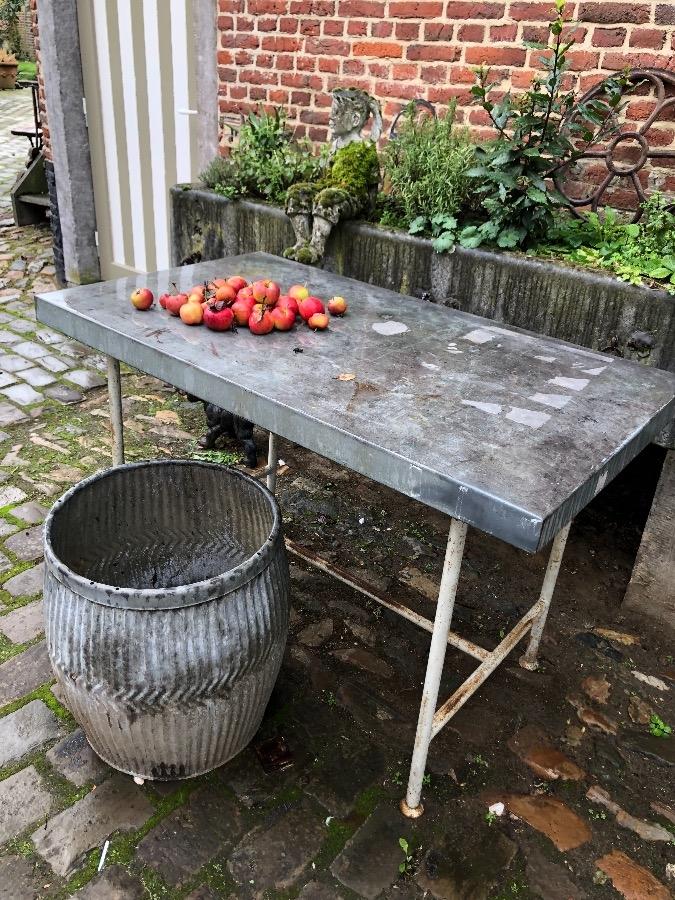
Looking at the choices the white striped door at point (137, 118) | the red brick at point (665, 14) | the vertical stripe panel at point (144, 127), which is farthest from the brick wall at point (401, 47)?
the vertical stripe panel at point (144, 127)

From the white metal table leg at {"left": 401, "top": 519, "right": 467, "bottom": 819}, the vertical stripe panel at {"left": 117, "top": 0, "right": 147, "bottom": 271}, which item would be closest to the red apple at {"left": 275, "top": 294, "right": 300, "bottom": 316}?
the white metal table leg at {"left": 401, "top": 519, "right": 467, "bottom": 819}

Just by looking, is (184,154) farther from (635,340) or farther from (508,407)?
(508,407)

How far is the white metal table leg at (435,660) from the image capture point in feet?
6.57

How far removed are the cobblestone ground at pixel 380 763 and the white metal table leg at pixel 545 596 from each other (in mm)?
76

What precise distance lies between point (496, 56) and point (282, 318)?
2266 mm

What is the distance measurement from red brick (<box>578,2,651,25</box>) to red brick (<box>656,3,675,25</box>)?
0.05m

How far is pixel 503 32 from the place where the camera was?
150 inches

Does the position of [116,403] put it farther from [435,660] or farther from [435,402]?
[435,660]

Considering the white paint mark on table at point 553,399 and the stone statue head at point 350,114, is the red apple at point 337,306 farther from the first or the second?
the stone statue head at point 350,114

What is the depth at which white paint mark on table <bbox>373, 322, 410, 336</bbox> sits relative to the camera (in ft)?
9.03

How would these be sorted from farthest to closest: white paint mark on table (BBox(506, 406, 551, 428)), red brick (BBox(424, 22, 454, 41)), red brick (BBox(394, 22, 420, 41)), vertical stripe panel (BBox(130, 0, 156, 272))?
vertical stripe panel (BBox(130, 0, 156, 272))
red brick (BBox(394, 22, 420, 41))
red brick (BBox(424, 22, 454, 41))
white paint mark on table (BBox(506, 406, 551, 428))

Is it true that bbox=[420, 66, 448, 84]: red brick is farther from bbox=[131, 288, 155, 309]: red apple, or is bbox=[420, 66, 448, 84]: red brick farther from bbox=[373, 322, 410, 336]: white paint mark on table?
bbox=[131, 288, 155, 309]: red apple

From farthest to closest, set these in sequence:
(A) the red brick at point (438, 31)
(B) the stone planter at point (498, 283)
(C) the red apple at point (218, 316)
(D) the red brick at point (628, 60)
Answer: (A) the red brick at point (438, 31) → (D) the red brick at point (628, 60) → (B) the stone planter at point (498, 283) → (C) the red apple at point (218, 316)

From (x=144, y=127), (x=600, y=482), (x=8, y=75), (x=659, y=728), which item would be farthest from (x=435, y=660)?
(x=8, y=75)
